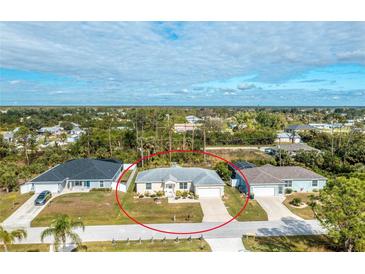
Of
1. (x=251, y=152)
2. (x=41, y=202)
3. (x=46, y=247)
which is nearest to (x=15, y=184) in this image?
(x=41, y=202)

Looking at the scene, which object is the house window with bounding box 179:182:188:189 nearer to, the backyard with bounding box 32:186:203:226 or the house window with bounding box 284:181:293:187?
the backyard with bounding box 32:186:203:226

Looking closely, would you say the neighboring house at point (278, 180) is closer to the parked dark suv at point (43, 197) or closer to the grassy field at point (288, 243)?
the grassy field at point (288, 243)

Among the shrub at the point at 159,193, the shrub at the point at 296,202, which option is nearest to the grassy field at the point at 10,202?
the shrub at the point at 159,193

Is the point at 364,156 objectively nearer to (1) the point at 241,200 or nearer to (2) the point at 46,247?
(1) the point at 241,200

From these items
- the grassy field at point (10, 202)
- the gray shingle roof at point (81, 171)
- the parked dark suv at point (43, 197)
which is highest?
the gray shingle roof at point (81, 171)

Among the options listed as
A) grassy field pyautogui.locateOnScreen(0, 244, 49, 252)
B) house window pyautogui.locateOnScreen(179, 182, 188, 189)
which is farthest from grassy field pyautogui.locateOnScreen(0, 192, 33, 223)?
house window pyautogui.locateOnScreen(179, 182, 188, 189)

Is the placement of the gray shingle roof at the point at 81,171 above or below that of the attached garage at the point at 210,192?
above
